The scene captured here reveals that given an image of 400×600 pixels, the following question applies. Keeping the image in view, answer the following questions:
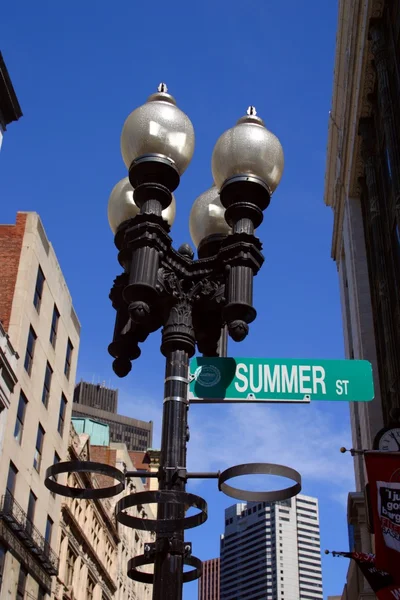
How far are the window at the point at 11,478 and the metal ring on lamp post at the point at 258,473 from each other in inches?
1215

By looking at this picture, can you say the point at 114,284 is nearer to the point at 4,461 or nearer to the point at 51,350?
the point at 4,461

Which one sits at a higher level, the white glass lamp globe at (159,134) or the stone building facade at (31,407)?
the stone building facade at (31,407)

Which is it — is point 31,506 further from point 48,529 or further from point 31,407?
point 31,407

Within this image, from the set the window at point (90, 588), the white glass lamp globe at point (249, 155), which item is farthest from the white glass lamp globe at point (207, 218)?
the window at point (90, 588)

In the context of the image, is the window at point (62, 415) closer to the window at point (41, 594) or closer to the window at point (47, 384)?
the window at point (47, 384)

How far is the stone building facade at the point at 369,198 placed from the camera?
2853 centimetres

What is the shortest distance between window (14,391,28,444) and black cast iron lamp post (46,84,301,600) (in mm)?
30551

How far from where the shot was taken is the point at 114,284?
28.4 feet

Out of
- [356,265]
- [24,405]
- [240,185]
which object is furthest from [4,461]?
[240,185]

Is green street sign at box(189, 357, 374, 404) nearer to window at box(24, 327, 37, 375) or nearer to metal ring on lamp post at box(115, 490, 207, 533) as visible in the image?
metal ring on lamp post at box(115, 490, 207, 533)

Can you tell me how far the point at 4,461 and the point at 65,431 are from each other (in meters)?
12.5

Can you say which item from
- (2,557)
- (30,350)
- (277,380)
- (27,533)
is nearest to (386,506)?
(277,380)

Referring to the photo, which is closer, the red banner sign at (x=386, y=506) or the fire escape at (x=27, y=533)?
the red banner sign at (x=386, y=506)

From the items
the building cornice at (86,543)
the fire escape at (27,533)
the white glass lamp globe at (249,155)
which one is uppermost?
the building cornice at (86,543)
